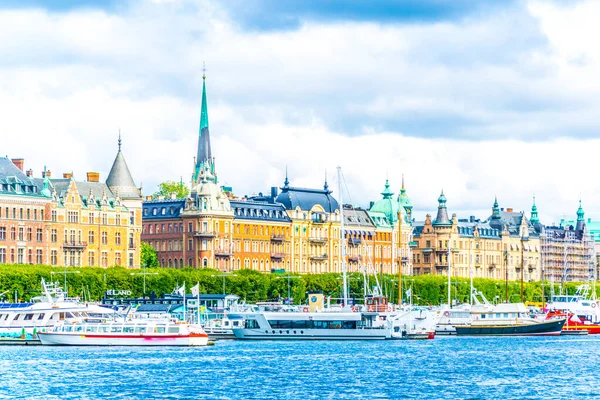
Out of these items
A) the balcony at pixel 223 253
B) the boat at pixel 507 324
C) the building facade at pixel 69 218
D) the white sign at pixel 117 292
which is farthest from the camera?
the balcony at pixel 223 253

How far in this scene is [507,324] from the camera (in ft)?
453

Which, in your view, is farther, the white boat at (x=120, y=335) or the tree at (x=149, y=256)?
the tree at (x=149, y=256)

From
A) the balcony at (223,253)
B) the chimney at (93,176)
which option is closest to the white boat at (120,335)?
the chimney at (93,176)

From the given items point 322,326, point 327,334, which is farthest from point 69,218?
point 327,334

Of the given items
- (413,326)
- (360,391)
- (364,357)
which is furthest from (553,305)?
(360,391)

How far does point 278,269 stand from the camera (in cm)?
18750

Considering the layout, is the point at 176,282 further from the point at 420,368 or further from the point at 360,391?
→ the point at 360,391

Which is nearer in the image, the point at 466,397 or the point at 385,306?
the point at 466,397

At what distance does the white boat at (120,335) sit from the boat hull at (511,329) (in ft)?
113

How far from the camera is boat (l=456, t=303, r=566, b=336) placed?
5413 inches

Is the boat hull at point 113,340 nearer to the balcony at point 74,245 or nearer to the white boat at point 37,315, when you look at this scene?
the white boat at point 37,315

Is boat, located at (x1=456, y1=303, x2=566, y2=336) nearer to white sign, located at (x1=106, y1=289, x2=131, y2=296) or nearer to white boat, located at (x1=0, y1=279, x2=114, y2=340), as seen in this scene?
white sign, located at (x1=106, y1=289, x2=131, y2=296)

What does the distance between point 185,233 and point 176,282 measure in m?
24.8

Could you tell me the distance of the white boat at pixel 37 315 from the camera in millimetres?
113562
